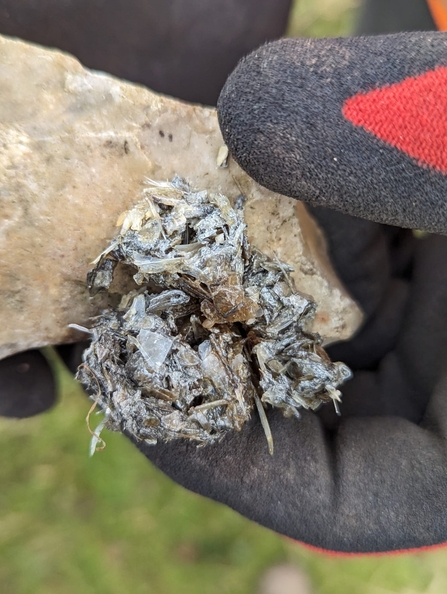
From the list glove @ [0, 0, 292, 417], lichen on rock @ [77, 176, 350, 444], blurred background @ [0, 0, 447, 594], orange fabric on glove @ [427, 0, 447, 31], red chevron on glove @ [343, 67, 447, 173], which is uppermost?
orange fabric on glove @ [427, 0, 447, 31]

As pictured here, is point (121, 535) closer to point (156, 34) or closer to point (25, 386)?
point (25, 386)

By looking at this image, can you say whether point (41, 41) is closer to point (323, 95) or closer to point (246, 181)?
point (246, 181)

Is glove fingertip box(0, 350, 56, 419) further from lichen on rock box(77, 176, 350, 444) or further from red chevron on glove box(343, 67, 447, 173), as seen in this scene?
red chevron on glove box(343, 67, 447, 173)

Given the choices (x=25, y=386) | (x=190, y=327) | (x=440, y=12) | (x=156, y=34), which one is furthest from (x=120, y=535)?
(x=440, y=12)

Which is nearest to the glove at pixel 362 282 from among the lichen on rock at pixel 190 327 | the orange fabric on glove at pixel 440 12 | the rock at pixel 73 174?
the lichen on rock at pixel 190 327

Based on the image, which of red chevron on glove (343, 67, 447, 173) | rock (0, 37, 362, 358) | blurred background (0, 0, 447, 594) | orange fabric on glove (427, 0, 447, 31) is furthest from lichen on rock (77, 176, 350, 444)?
blurred background (0, 0, 447, 594)

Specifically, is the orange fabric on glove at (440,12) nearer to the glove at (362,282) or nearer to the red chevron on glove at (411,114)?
the glove at (362,282)
